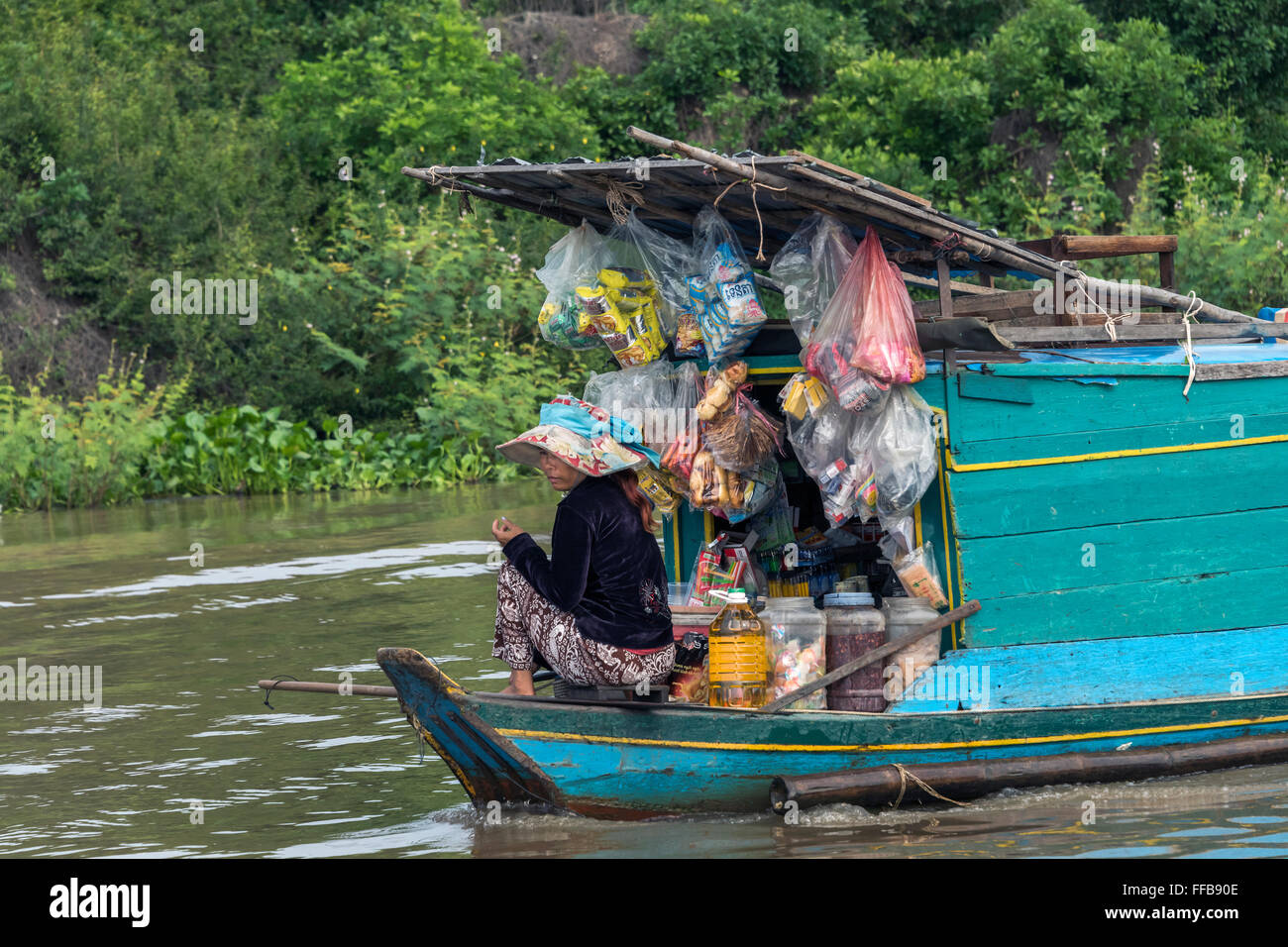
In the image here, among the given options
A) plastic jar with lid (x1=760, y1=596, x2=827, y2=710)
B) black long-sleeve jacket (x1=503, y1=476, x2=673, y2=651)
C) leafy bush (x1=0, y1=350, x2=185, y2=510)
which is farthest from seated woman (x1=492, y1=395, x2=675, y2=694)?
leafy bush (x1=0, y1=350, x2=185, y2=510)

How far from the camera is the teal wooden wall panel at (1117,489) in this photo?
17.8 ft

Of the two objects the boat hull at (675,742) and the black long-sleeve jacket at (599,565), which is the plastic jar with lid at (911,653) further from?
the black long-sleeve jacket at (599,565)

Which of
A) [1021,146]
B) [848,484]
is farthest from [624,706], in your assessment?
[1021,146]

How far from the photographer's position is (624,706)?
516 centimetres

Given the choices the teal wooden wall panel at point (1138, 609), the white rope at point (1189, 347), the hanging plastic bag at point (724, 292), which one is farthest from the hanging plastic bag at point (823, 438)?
the white rope at point (1189, 347)

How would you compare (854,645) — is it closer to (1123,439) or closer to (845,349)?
(845,349)

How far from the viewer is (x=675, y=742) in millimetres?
5215

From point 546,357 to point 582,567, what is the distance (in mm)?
13136

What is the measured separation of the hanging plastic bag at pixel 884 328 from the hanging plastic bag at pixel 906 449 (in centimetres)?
9

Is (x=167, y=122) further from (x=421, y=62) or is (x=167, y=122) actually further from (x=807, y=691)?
(x=807, y=691)

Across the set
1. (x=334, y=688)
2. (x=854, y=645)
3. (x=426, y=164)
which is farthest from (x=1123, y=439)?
(x=426, y=164)

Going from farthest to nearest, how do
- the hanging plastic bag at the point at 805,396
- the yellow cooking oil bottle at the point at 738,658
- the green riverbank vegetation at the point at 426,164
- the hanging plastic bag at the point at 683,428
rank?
1. the green riverbank vegetation at the point at 426,164
2. the hanging plastic bag at the point at 683,428
3. the hanging plastic bag at the point at 805,396
4. the yellow cooking oil bottle at the point at 738,658

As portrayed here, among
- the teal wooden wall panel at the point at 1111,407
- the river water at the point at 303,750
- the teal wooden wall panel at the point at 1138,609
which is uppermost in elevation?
the teal wooden wall panel at the point at 1111,407

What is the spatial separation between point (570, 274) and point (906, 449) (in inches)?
64.6
